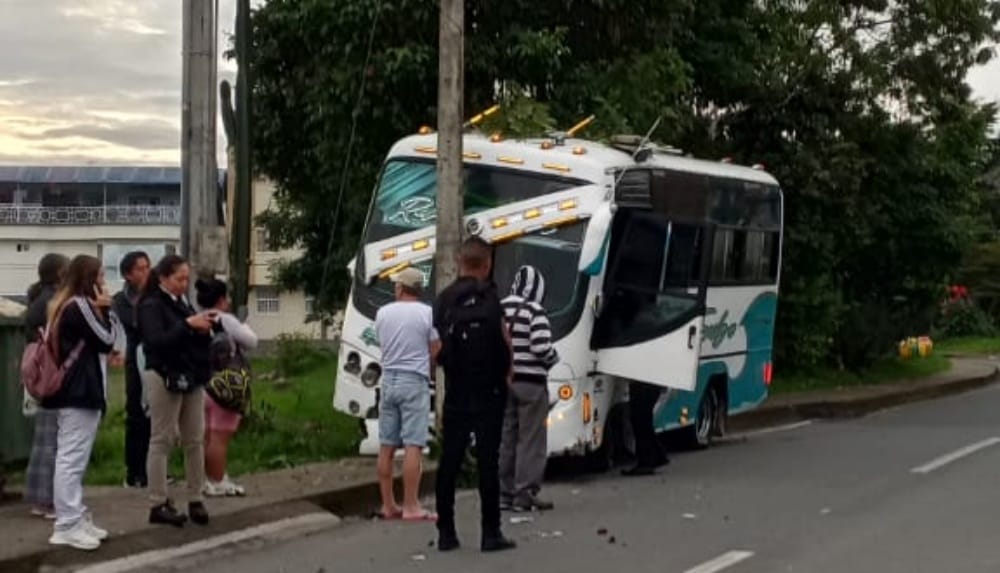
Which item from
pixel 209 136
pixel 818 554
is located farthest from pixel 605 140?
pixel 818 554

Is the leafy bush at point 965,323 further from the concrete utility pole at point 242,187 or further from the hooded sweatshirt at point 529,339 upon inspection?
the hooded sweatshirt at point 529,339

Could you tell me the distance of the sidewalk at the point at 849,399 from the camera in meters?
22.0

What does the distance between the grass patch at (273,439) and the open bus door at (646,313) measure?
8.90 ft

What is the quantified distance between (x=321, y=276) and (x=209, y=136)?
10.7 metres

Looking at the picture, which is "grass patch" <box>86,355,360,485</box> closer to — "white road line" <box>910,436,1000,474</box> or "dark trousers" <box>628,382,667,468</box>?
"dark trousers" <box>628,382,667,468</box>

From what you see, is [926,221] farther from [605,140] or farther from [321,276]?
[605,140]

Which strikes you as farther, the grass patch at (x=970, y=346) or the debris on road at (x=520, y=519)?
the grass patch at (x=970, y=346)

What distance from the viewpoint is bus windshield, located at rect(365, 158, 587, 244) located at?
47.5 feet

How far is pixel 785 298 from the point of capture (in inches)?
1030

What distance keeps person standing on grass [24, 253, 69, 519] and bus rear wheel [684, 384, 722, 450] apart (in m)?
8.41

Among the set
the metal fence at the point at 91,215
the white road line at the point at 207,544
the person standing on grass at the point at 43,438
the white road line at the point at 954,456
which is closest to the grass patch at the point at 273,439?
the white road line at the point at 207,544

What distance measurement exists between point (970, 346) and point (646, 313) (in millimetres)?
40152

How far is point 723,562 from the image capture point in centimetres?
971

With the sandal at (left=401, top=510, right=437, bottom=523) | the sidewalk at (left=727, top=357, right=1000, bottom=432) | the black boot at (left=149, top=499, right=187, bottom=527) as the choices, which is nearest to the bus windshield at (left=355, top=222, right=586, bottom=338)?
the sandal at (left=401, top=510, right=437, bottom=523)
